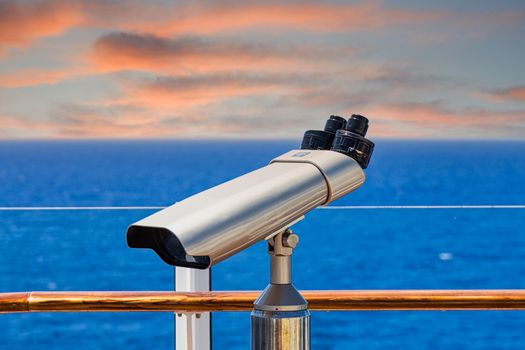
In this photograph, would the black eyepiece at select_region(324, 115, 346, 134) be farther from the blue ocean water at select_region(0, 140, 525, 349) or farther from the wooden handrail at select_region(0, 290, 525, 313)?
the blue ocean water at select_region(0, 140, 525, 349)

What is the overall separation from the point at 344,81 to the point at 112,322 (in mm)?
7888

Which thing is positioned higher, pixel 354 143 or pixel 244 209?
pixel 354 143

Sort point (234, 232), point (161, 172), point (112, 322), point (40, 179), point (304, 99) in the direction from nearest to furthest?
point (234, 232) → point (112, 322) → point (161, 172) → point (40, 179) → point (304, 99)

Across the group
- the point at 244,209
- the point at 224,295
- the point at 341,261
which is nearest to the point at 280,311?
the point at 244,209

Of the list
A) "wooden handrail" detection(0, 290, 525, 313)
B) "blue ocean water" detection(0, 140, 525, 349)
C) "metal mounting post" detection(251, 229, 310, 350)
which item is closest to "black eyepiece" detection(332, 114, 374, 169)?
"metal mounting post" detection(251, 229, 310, 350)

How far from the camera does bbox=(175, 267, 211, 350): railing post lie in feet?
6.53

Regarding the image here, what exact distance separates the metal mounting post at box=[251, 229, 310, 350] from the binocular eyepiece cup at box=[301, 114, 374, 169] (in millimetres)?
127

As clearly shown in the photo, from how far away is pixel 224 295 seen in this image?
1.90m

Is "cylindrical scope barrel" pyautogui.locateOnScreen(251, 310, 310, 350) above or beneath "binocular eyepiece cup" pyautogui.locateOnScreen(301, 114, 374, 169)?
beneath

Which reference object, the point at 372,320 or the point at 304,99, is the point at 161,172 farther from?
the point at 372,320

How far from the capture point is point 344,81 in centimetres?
1199

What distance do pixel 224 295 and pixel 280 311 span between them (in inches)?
41.4

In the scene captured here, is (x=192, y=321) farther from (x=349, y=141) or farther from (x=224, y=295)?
(x=349, y=141)

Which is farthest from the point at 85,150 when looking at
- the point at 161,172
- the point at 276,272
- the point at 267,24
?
the point at 276,272
